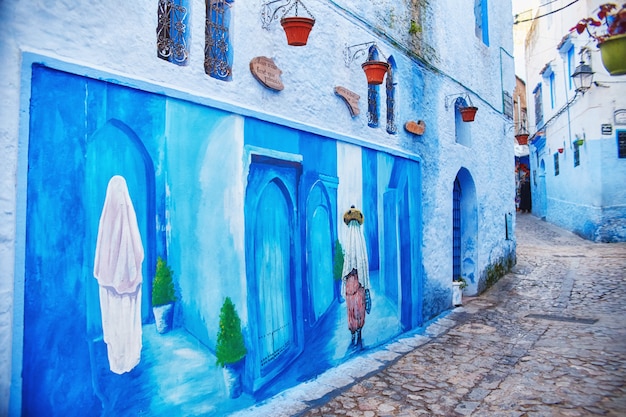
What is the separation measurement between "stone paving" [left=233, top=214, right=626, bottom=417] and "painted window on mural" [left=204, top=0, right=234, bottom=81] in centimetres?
301

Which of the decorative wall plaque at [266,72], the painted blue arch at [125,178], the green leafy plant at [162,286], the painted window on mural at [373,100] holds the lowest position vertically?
the green leafy plant at [162,286]

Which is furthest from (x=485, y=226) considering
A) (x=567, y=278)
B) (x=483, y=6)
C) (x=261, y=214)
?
(x=261, y=214)

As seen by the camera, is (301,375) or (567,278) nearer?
(301,375)

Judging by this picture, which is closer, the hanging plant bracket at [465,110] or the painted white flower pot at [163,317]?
the painted white flower pot at [163,317]

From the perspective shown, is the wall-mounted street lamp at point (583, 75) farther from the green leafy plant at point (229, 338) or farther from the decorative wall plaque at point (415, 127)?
the green leafy plant at point (229, 338)

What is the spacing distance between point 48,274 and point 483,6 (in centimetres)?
1098

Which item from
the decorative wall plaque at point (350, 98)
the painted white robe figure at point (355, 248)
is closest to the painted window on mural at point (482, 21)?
the decorative wall plaque at point (350, 98)

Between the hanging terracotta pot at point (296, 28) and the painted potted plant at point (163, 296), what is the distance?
7.99 feet

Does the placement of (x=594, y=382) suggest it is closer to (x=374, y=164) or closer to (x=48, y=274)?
(x=374, y=164)

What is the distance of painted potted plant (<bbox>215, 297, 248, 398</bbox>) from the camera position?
4.07 meters

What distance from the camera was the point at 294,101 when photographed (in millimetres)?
5078

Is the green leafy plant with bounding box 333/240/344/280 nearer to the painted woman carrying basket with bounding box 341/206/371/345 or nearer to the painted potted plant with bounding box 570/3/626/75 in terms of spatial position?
the painted woman carrying basket with bounding box 341/206/371/345

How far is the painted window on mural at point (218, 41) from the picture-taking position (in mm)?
4203

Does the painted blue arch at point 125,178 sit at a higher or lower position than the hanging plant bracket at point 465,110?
lower
